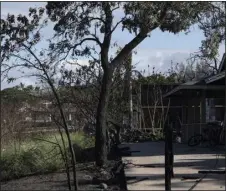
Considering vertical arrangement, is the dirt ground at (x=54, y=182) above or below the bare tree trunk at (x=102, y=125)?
below

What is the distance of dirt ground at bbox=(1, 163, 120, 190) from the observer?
42.2 ft

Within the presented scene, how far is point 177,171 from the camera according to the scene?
13281mm

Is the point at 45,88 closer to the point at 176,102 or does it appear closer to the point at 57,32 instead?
the point at 57,32

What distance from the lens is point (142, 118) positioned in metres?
30.4

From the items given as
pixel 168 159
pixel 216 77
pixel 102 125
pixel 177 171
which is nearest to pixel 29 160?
pixel 102 125

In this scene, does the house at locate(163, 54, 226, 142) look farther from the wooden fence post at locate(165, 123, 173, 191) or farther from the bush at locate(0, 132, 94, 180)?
the wooden fence post at locate(165, 123, 173, 191)

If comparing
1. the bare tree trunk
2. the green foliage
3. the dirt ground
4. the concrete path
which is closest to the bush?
the dirt ground

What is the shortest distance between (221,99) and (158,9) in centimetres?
1552

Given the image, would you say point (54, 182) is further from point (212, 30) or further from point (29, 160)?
point (212, 30)

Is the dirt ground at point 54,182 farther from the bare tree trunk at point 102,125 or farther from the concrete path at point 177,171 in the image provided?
the concrete path at point 177,171

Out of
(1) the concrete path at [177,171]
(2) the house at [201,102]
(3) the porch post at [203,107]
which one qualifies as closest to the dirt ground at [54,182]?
(1) the concrete path at [177,171]

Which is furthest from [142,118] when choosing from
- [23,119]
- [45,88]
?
[45,88]

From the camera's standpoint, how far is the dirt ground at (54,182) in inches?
506

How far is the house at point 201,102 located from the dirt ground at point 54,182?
32.5ft
